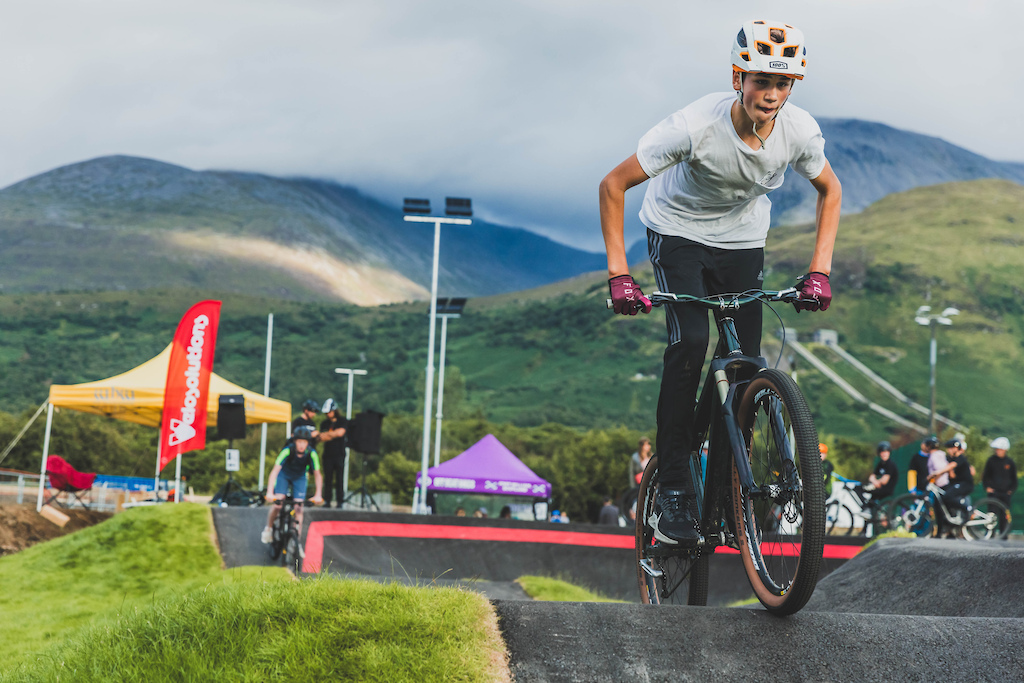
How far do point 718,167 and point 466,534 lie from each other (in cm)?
985

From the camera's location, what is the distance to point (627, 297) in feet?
12.4

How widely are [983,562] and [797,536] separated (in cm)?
237

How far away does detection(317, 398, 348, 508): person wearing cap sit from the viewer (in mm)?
14953

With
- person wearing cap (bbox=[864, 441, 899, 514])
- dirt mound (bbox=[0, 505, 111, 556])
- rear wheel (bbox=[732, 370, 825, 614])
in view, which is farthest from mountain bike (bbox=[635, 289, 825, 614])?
dirt mound (bbox=[0, 505, 111, 556])

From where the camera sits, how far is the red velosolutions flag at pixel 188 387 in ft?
50.2

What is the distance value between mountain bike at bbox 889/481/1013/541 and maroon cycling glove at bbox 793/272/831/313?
40.5 feet

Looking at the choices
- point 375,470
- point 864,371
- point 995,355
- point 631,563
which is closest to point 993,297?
point 995,355

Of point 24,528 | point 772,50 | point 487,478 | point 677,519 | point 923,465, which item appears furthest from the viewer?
point 487,478

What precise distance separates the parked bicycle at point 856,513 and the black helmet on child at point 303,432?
9652 mm

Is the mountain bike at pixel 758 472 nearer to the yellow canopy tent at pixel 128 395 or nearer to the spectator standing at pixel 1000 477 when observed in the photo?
the spectator standing at pixel 1000 477

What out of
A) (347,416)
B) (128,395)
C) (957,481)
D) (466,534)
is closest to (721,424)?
(466,534)

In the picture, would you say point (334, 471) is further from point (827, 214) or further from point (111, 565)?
point (827, 214)

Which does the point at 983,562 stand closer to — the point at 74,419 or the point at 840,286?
the point at 74,419

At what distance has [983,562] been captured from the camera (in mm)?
5180
